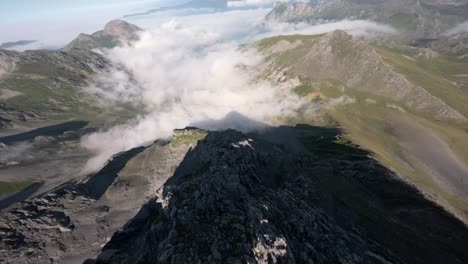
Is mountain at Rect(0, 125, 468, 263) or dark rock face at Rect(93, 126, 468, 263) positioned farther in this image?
mountain at Rect(0, 125, 468, 263)

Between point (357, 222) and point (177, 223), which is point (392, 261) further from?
point (177, 223)

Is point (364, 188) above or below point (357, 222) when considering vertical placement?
below

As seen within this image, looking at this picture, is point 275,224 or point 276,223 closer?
point 275,224

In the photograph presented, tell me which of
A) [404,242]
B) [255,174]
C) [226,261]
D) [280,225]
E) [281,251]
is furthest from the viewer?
[255,174]

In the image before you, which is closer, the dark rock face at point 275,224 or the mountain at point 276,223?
the dark rock face at point 275,224

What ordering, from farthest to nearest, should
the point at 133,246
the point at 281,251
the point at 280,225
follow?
the point at 133,246 → the point at 280,225 → the point at 281,251

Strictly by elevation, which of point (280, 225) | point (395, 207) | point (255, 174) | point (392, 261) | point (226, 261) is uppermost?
point (226, 261)

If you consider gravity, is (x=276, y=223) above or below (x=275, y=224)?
below

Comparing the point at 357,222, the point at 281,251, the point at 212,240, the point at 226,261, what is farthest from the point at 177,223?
the point at 357,222
